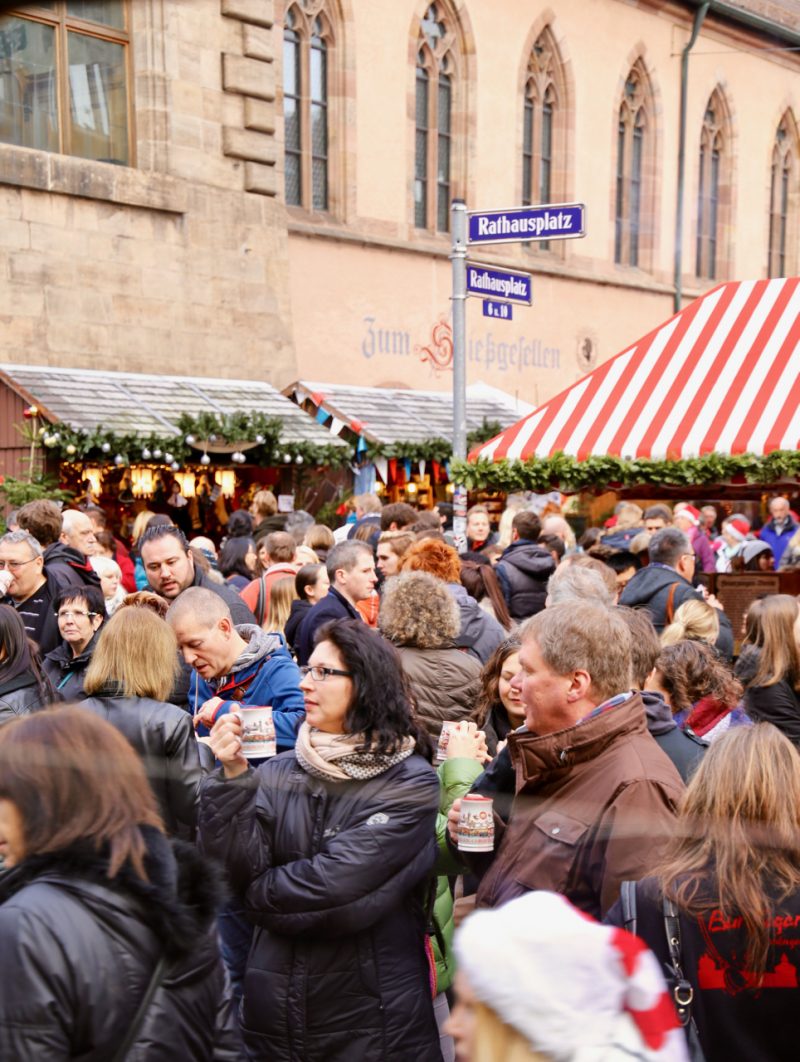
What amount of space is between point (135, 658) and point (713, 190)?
23557 mm

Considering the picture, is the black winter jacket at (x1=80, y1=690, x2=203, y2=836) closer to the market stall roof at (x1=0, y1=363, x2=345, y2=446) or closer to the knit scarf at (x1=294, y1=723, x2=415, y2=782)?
the knit scarf at (x1=294, y1=723, x2=415, y2=782)

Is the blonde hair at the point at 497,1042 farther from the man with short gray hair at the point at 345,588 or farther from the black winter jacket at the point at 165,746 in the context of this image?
the man with short gray hair at the point at 345,588

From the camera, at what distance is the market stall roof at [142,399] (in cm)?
1265

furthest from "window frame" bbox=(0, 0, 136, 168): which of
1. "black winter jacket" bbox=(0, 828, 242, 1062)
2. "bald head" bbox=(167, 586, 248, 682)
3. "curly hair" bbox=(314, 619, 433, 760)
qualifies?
"black winter jacket" bbox=(0, 828, 242, 1062)

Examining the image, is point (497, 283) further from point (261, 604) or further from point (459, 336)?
point (261, 604)

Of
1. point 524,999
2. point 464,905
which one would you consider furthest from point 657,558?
point 524,999

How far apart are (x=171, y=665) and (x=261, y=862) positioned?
113 centimetres

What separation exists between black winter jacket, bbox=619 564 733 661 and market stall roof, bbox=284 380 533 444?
345 inches

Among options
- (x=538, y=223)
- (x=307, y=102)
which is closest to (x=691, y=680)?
(x=538, y=223)

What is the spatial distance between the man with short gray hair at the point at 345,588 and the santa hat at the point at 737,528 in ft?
28.0

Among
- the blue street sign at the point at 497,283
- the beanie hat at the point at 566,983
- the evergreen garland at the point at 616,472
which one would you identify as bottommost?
the beanie hat at the point at 566,983

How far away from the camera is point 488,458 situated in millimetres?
8344

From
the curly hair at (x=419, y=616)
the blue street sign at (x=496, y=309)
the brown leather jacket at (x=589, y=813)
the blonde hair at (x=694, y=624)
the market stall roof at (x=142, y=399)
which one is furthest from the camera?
the market stall roof at (x=142, y=399)

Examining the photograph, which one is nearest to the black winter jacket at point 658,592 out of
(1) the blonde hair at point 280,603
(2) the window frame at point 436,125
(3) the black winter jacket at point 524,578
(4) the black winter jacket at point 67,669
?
(3) the black winter jacket at point 524,578
